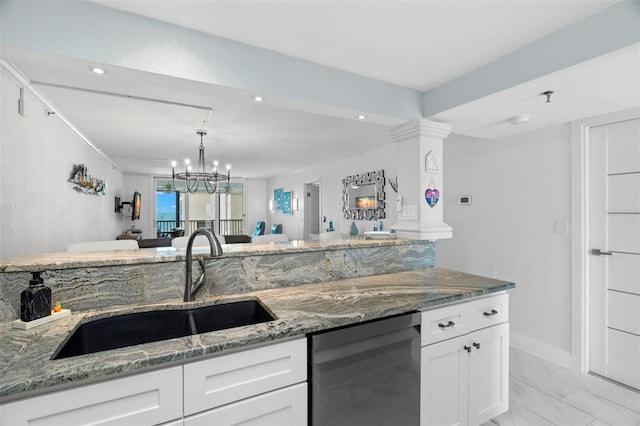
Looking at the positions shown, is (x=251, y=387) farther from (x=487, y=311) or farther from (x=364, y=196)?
(x=364, y=196)

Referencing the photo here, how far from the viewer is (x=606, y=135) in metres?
2.35

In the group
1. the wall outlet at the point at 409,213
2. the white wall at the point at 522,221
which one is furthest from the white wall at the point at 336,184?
the wall outlet at the point at 409,213

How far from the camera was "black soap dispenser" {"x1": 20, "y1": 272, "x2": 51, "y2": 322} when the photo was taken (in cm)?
118

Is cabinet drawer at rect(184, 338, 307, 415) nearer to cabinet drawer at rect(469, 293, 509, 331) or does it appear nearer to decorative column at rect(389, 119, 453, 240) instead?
cabinet drawer at rect(469, 293, 509, 331)

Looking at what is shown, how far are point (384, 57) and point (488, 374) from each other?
6.65 feet

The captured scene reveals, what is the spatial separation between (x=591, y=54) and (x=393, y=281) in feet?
5.18

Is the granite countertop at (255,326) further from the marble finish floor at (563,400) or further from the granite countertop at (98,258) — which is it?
the marble finish floor at (563,400)

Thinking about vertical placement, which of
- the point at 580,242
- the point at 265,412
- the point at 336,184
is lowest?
the point at 265,412

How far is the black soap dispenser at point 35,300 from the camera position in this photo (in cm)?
118

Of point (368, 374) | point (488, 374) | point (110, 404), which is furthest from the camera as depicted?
point (488, 374)

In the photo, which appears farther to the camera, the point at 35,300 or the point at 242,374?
the point at 35,300

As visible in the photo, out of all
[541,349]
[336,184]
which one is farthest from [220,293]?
[336,184]

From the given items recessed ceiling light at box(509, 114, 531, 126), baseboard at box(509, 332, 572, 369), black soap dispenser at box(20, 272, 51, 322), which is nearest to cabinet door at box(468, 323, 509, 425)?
→ baseboard at box(509, 332, 572, 369)

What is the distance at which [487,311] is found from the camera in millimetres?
1769
